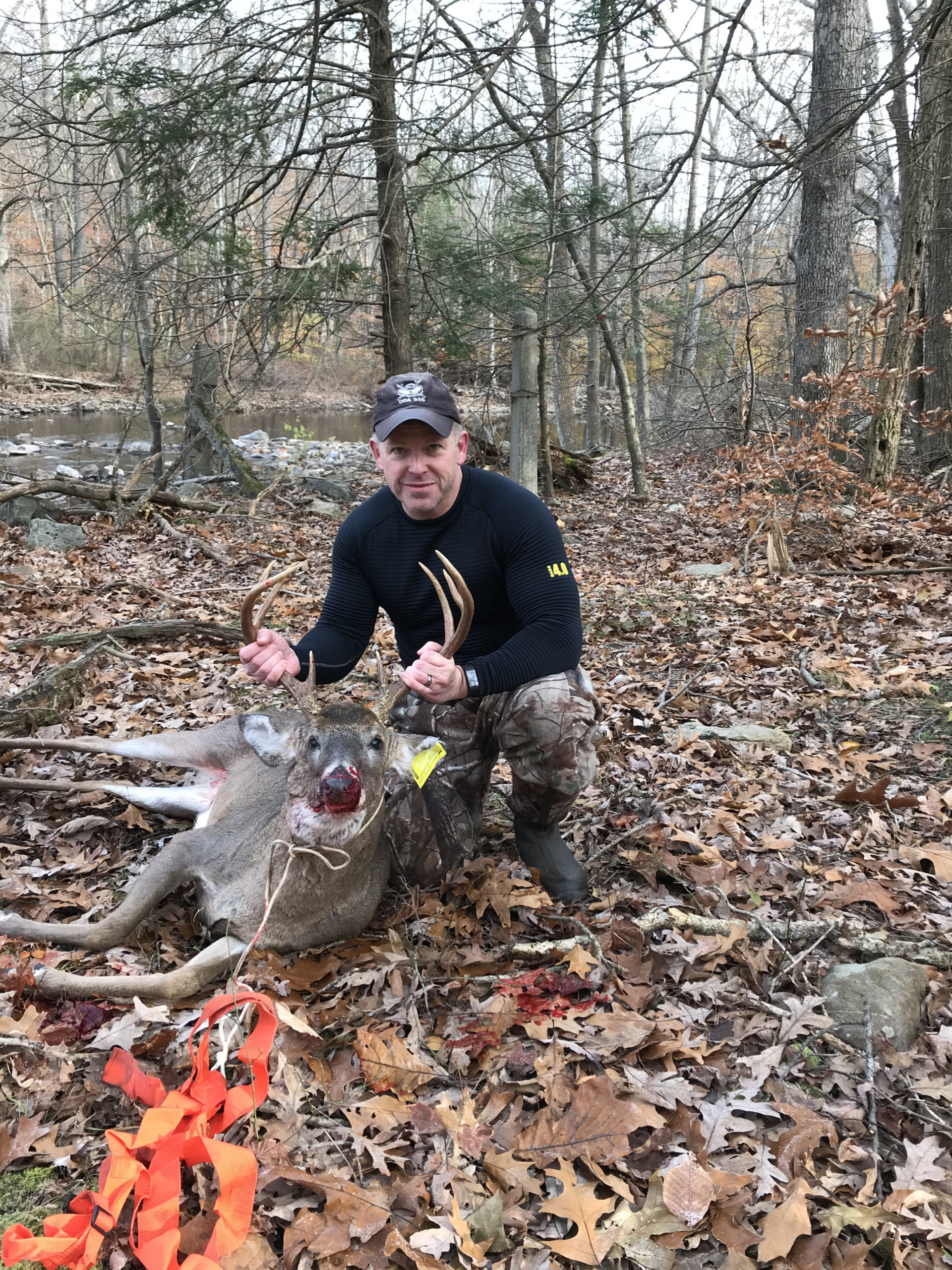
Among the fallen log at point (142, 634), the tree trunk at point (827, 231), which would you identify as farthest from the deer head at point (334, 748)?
the tree trunk at point (827, 231)

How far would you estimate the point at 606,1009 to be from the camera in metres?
2.78

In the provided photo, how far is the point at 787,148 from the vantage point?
4.12 metres

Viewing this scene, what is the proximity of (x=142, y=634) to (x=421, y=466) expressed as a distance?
10.6ft

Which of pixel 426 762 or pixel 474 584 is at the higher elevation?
pixel 474 584

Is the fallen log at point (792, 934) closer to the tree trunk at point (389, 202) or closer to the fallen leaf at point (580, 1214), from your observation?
the fallen leaf at point (580, 1214)

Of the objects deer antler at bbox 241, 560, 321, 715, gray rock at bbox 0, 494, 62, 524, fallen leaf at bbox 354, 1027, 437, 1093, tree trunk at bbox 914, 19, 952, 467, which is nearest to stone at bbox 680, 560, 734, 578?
tree trunk at bbox 914, 19, 952, 467

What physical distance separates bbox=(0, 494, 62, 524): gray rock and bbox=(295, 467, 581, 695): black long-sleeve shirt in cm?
699

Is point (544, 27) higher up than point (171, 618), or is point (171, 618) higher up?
point (544, 27)

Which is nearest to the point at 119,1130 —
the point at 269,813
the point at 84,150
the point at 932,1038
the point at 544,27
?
the point at 269,813

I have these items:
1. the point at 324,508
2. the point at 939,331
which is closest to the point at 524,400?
the point at 324,508

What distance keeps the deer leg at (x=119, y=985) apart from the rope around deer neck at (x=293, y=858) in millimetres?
155

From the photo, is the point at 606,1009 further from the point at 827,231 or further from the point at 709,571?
the point at 827,231

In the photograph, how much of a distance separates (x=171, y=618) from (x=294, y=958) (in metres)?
3.67

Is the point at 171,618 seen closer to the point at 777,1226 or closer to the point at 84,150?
the point at 84,150
